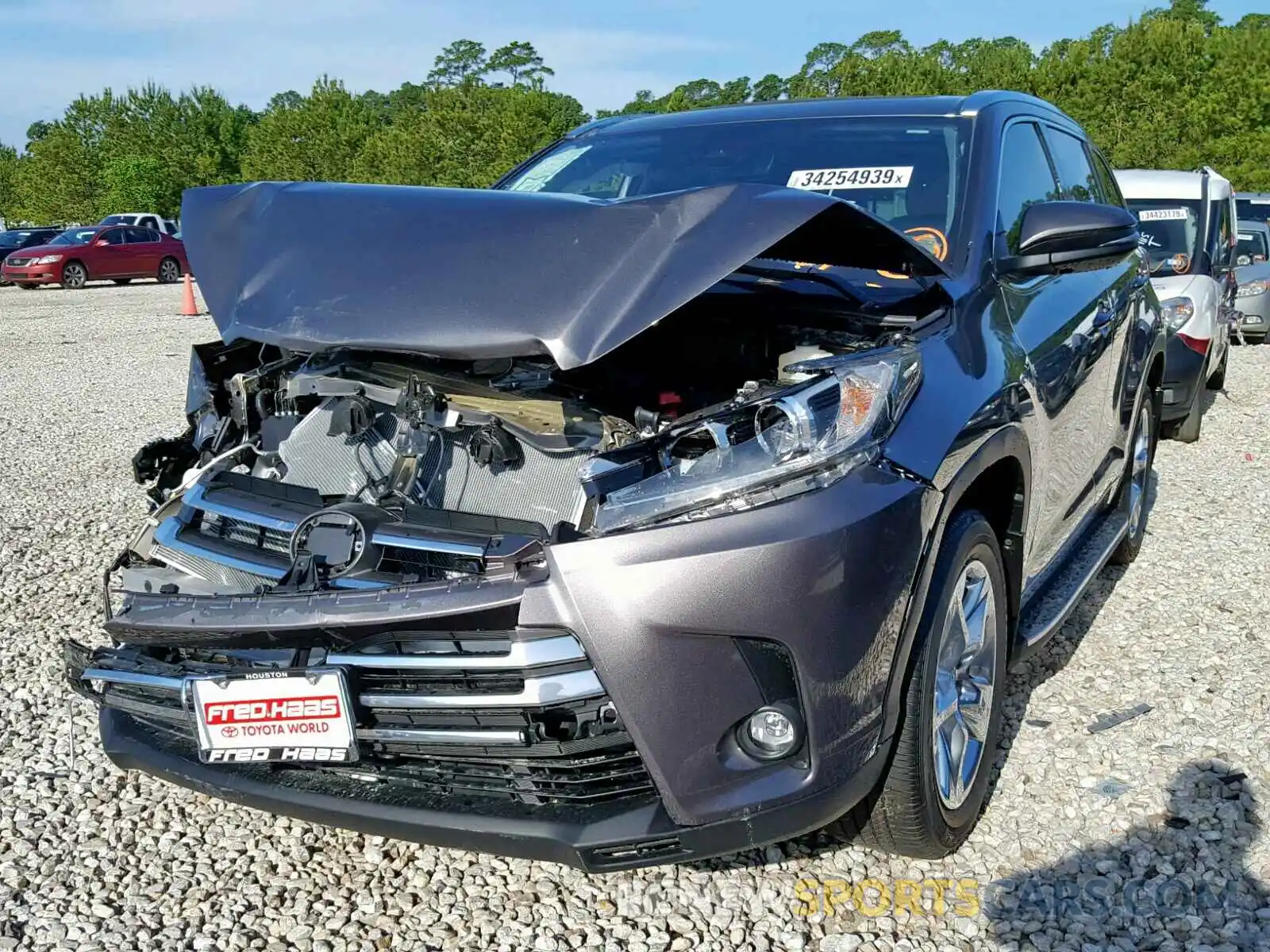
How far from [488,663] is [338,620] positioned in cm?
29

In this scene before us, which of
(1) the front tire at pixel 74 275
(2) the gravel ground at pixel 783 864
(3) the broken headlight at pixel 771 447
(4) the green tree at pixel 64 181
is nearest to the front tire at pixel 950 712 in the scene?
(2) the gravel ground at pixel 783 864

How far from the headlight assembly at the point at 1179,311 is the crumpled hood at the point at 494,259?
5422 mm

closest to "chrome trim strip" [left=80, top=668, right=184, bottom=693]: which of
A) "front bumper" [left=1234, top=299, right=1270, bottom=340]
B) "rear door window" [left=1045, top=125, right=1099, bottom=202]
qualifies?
"rear door window" [left=1045, top=125, right=1099, bottom=202]

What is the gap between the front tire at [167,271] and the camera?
27.1 metres

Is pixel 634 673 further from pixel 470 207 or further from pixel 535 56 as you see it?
pixel 535 56

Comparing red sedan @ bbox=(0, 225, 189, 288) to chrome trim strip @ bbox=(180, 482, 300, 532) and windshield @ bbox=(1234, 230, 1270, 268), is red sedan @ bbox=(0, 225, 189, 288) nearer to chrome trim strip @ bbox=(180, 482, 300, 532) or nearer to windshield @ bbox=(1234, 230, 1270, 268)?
windshield @ bbox=(1234, 230, 1270, 268)

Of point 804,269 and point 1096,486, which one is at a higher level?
point 804,269

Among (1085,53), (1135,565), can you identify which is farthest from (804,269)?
(1085,53)

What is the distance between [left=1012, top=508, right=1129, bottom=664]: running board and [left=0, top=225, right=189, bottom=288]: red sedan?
24008 mm

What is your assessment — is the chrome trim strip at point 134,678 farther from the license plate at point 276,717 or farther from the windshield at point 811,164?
the windshield at point 811,164

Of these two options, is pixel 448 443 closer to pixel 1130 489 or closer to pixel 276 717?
pixel 276 717

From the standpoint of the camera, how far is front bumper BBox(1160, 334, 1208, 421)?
23.7 ft

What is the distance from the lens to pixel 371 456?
2.70 m

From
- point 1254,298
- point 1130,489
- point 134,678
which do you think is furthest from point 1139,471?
point 1254,298
